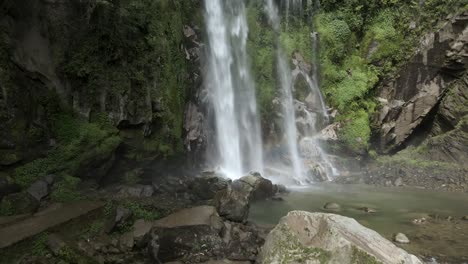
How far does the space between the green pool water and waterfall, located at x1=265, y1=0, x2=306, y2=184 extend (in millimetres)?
2778

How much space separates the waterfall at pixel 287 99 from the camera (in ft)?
62.6

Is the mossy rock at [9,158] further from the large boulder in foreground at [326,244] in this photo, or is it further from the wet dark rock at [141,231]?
the large boulder in foreground at [326,244]

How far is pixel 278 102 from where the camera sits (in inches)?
776

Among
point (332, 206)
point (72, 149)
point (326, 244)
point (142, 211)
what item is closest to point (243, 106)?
point (332, 206)

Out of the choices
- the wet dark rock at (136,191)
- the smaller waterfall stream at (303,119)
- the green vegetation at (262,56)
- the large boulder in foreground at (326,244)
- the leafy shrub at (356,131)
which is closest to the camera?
the large boulder in foreground at (326,244)

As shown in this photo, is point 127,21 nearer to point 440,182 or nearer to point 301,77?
point 301,77

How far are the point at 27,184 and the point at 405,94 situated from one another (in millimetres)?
18227

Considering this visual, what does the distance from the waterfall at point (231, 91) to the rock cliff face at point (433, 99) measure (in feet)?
24.0

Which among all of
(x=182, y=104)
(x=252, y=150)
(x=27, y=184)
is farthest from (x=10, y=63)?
A: (x=252, y=150)

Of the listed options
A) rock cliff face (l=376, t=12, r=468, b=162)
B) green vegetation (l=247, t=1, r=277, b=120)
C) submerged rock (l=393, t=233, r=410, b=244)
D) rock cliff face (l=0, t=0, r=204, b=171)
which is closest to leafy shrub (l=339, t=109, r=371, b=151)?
rock cliff face (l=376, t=12, r=468, b=162)

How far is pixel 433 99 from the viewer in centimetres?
1850

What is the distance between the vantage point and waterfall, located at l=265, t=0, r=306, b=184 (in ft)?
62.6

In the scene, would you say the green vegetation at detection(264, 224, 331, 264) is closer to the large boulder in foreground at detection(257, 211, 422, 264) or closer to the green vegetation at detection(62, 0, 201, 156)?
the large boulder in foreground at detection(257, 211, 422, 264)

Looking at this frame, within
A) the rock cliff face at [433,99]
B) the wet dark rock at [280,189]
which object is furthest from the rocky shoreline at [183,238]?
the rock cliff face at [433,99]
